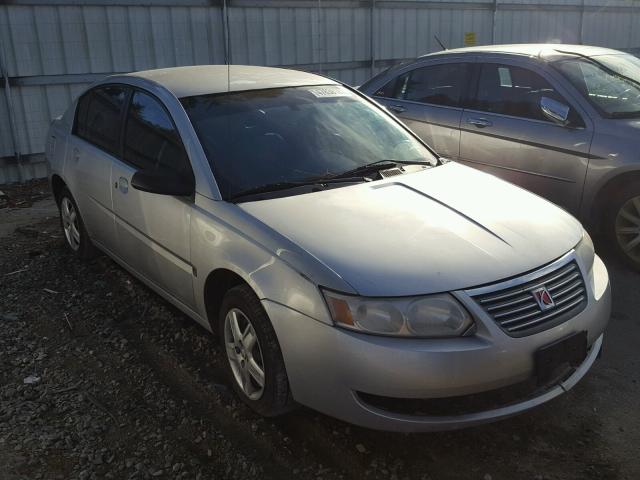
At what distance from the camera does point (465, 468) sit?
2693mm

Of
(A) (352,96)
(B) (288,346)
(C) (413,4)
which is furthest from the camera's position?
(C) (413,4)

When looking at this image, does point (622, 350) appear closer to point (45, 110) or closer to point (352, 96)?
point (352, 96)

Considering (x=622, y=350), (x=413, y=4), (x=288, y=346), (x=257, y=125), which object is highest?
(x=413, y=4)

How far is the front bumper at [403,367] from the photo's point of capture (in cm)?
245

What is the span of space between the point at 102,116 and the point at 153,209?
50.4 inches

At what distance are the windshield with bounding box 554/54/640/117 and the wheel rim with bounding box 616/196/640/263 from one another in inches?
28.1

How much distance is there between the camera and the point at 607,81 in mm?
5211

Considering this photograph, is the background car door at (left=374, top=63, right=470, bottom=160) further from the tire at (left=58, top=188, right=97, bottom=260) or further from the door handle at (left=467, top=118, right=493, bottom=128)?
the tire at (left=58, top=188, right=97, bottom=260)

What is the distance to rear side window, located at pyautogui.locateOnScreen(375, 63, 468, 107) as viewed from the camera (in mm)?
5773

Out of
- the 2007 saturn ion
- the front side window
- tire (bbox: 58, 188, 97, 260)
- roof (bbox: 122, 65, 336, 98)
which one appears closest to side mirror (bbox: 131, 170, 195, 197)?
the 2007 saturn ion

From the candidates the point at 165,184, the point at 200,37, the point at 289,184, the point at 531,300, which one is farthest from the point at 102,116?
the point at 200,37

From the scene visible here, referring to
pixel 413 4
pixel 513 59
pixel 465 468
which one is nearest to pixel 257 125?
pixel 465 468

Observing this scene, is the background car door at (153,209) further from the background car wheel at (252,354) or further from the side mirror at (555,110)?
the side mirror at (555,110)

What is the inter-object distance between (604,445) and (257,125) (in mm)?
2381
